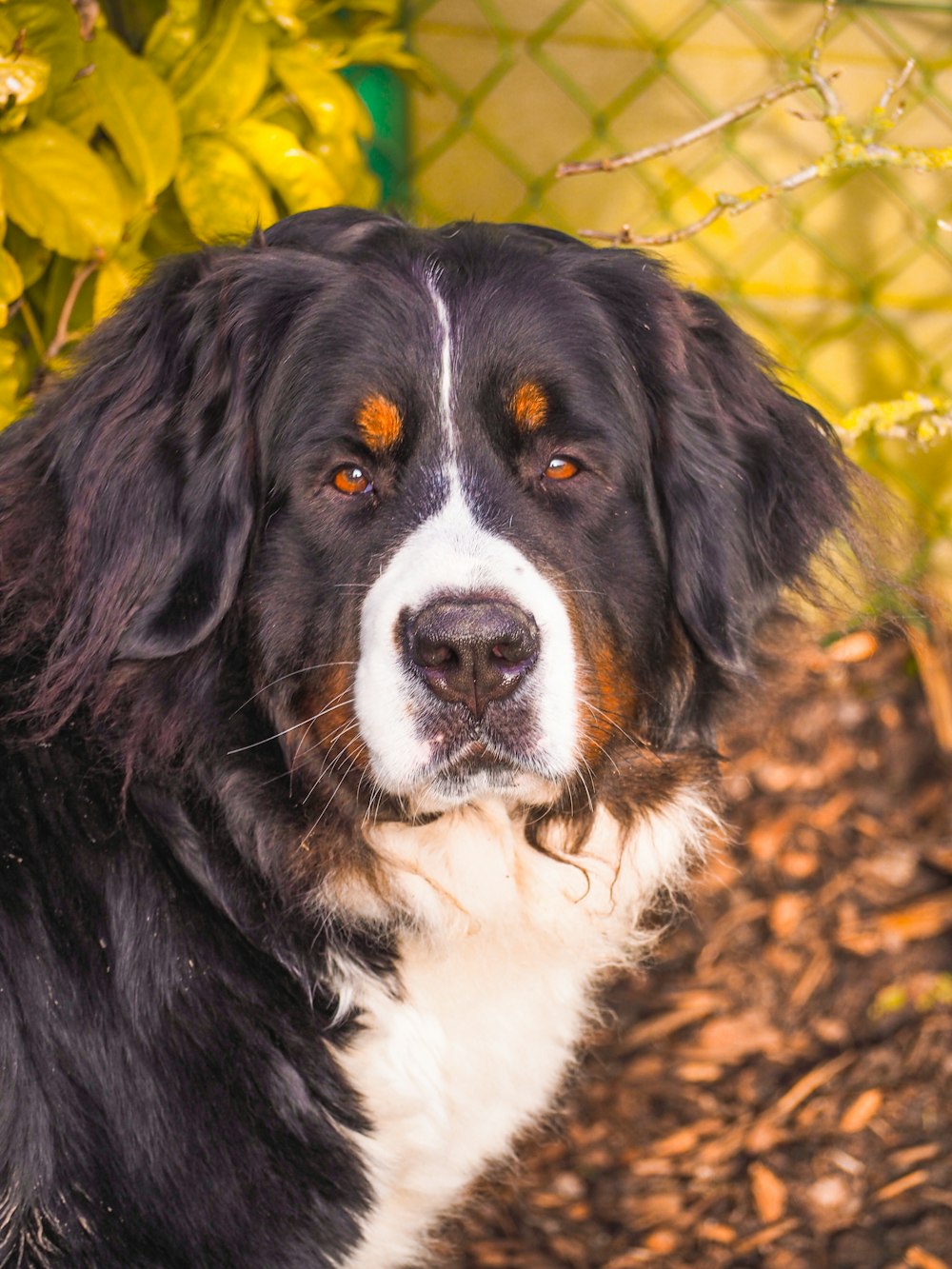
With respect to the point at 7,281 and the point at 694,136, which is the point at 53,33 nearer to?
the point at 7,281

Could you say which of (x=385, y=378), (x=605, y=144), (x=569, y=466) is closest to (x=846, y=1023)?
(x=569, y=466)

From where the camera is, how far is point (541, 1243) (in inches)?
108

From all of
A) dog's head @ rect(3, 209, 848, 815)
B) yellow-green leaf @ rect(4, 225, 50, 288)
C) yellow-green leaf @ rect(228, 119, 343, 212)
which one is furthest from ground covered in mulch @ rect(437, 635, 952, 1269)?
yellow-green leaf @ rect(4, 225, 50, 288)

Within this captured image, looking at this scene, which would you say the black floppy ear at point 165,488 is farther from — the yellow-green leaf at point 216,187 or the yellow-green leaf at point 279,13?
the yellow-green leaf at point 279,13

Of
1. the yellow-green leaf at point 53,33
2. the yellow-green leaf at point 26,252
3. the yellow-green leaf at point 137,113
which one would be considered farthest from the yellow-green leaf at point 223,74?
the yellow-green leaf at point 26,252

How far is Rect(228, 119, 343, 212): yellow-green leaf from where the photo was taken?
108 inches

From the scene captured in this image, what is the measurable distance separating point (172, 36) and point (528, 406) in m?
1.37

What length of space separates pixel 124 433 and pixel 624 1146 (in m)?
1.89

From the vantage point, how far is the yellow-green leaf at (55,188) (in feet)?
8.00

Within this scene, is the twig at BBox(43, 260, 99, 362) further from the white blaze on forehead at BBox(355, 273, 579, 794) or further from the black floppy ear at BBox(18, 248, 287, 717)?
the white blaze on forehead at BBox(355, 273, 579, 794)

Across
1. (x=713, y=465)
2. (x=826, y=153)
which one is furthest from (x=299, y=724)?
(x=826, y=153)

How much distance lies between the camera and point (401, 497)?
6.26 feet

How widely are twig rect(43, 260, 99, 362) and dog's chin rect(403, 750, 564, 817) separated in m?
1.28

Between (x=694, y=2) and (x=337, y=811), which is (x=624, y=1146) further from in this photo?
(x=694, y=2)
